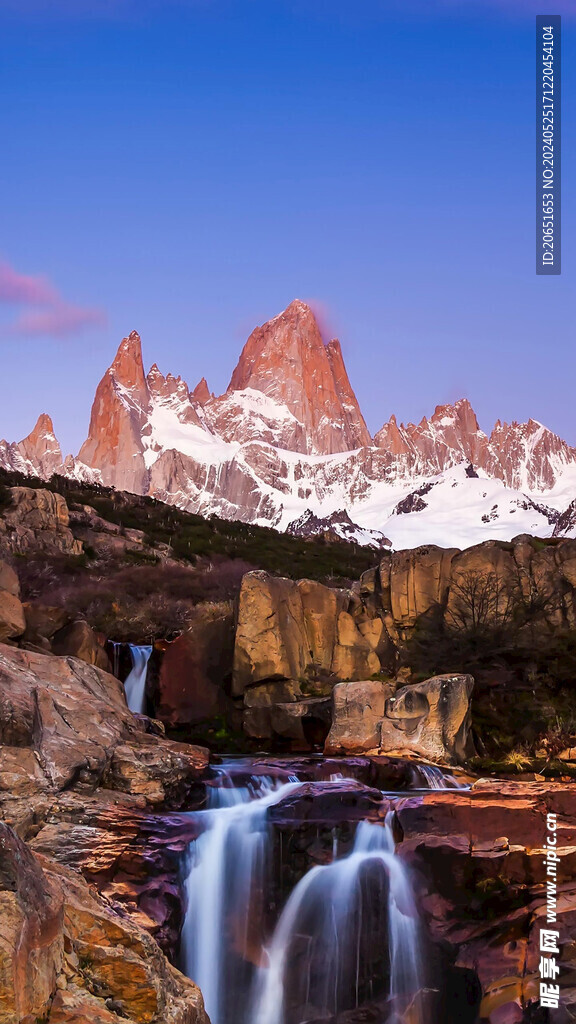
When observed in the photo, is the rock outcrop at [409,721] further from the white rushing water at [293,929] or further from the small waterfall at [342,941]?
the small waterfall at [342,941]

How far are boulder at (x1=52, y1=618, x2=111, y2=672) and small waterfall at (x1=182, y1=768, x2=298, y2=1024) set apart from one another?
10.5 m

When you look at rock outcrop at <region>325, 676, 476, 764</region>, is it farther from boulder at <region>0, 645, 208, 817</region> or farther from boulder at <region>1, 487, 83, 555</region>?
boulder at <region>1, 487, 83, 555</region>

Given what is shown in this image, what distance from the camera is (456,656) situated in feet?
92.5

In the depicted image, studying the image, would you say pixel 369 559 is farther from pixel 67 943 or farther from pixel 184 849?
pixel 67 943

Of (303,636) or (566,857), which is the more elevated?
(303,636)

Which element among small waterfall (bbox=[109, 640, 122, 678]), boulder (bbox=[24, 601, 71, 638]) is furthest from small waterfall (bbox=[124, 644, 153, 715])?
boulder (bbox=[24, 601, 71, 638])

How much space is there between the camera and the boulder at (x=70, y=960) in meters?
8.19

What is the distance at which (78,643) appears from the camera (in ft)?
90.2

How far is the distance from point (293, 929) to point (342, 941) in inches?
35.6

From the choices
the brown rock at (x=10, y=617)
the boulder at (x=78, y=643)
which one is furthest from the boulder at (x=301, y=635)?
the brown rock at (x=10, y=617)

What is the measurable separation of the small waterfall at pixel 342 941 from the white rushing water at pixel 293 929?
0.06ft

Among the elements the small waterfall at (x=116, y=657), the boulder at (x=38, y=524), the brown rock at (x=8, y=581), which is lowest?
the small waterfall at (x=116, y=657)

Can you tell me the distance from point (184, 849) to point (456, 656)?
13827 mm

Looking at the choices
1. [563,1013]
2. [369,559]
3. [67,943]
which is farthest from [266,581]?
[369,559]
